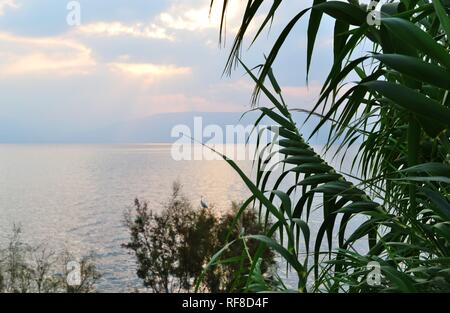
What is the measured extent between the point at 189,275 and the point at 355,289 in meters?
5.30

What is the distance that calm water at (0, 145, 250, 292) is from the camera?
5.20 metres

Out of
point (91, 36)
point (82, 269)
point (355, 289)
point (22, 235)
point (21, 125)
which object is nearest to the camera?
point (355, 289)

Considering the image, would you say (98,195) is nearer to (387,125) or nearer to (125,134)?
(125,134)

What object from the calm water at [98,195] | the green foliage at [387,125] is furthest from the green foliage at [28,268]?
the green foliage at [387,125]

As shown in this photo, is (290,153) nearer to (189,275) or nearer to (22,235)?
(22,235)

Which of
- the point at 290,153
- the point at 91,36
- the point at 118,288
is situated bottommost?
the point at 118,288

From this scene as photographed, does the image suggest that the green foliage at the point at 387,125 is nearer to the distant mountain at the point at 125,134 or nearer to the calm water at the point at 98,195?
the distant mountain at the point at 125,134

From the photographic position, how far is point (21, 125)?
250 inches

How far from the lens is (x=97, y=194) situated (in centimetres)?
755

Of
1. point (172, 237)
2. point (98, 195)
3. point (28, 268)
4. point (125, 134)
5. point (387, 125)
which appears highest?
point (125, 134)

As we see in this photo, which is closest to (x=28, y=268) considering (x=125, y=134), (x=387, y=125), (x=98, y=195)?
(x=125, y=134)

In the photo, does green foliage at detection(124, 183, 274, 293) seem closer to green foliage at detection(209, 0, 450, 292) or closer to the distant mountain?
the distant mountain

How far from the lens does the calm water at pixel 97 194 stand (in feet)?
17.1
